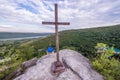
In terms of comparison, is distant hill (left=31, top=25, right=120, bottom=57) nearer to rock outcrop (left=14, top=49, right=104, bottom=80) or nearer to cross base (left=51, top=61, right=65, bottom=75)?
rock outcrop (left=14, top=49, right=104, bottom=80)

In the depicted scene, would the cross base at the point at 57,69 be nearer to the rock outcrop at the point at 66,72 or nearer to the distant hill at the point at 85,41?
the rock outcrop at the point at 66,72

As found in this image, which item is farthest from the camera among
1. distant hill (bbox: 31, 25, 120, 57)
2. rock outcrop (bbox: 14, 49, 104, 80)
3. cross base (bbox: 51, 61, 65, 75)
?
distant hill (bbox: 31, 25, 120, 57)

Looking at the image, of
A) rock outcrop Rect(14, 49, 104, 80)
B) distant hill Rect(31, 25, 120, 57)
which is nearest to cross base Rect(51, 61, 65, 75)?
rock outcrop Rect(14, 49, 104, 80)

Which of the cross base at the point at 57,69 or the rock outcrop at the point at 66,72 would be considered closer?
the rock outcrop at the point at 66,72

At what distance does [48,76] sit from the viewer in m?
10.6

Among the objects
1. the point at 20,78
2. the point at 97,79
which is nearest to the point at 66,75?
the point at 97,79

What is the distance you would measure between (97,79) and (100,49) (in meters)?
5.71

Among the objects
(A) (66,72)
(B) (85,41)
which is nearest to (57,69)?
(A) (66,72)

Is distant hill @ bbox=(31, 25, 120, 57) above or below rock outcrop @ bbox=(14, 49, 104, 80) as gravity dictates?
below

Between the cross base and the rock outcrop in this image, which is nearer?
the rock outcrop

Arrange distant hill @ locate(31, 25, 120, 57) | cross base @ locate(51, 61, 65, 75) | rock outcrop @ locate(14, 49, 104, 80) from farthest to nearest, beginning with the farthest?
distant hill @ locate(31, 25, 120, 57) < cross base @ locate(51, 61, 65, 75) < rock outcrop @ locate(14, 49, 104, 80)

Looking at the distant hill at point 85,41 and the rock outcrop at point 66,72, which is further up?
the rock outcrop at point 66,72

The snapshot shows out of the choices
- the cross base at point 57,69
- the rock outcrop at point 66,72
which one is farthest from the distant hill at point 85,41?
the cross base at point 57,69

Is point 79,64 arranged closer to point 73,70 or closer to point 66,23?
point 73,70
